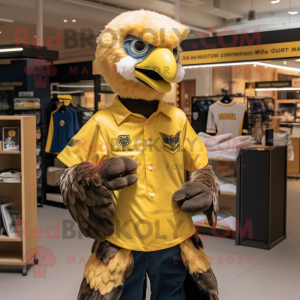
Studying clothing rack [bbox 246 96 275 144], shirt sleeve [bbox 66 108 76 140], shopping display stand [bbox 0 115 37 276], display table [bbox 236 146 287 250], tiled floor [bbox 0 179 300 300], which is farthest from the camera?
clothing rack [bbox 246 96 275 144]

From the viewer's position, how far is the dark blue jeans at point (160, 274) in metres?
1.53

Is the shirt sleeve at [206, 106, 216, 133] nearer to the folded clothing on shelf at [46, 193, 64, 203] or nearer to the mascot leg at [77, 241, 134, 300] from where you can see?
the folded clothing on shelf at [46, 193, 64, 203]

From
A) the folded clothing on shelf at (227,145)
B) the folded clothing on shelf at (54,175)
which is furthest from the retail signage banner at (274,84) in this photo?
the folded clothing on shelf at (54,175)

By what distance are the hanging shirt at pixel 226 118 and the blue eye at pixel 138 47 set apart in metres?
4.01

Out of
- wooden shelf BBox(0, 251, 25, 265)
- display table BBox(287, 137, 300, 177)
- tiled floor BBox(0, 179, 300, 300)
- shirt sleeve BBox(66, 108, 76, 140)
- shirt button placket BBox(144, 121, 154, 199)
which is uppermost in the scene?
shirt sleeve BBox(66, 108, 76, 140)

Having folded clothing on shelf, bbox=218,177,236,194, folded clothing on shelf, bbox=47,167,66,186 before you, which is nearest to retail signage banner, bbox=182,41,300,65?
folded clothing on shelf, bbox=218,177,236,194

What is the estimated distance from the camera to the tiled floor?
291 cm

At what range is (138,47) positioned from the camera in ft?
4.71

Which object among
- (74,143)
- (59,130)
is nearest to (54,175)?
(59,130)

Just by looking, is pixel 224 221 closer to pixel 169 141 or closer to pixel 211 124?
pixel 211 124

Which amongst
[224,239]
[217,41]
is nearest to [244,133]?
[217,41]

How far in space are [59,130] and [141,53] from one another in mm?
4625

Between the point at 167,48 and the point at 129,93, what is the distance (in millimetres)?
233

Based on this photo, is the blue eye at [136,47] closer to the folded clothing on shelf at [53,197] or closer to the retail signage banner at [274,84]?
the folded clothing on shelf at [53,197]
